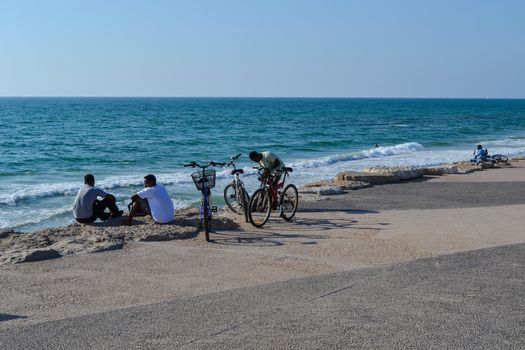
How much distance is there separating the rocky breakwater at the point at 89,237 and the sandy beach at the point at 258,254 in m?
0.16

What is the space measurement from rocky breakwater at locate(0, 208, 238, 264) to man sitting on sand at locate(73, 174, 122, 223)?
41cm

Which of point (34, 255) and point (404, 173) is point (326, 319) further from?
point (404, 173)

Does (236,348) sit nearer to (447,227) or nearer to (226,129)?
(447,227)

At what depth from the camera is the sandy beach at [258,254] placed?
277 inches

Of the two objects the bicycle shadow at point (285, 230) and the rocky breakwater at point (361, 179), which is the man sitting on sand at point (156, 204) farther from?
the rocky breakwater at point (361, 179)

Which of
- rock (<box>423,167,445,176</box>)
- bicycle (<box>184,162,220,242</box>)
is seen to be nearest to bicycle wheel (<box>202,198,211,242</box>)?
bicycle (<box>184,162,220,242</box>)

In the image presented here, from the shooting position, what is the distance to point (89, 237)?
30.8 ft

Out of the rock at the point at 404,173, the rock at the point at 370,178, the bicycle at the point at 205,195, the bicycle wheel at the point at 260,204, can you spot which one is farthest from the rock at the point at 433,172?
the bicycle at the point at 205,195

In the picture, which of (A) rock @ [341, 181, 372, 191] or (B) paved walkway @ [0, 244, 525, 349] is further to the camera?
(A) rock @ [341, 181, 372, 191]

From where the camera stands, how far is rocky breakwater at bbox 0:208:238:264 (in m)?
8.56

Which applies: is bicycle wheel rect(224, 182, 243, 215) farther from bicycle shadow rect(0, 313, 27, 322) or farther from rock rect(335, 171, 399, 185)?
bicycle shadow rect(0, 313, 27, 322)

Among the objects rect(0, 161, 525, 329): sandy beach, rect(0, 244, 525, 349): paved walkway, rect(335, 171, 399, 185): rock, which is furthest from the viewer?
rect(335, 171, 399, 185): rock

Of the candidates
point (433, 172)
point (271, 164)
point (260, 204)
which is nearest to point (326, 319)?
point (260, 204)

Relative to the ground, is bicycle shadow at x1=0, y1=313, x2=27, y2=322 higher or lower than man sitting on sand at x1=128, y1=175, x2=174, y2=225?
lower
